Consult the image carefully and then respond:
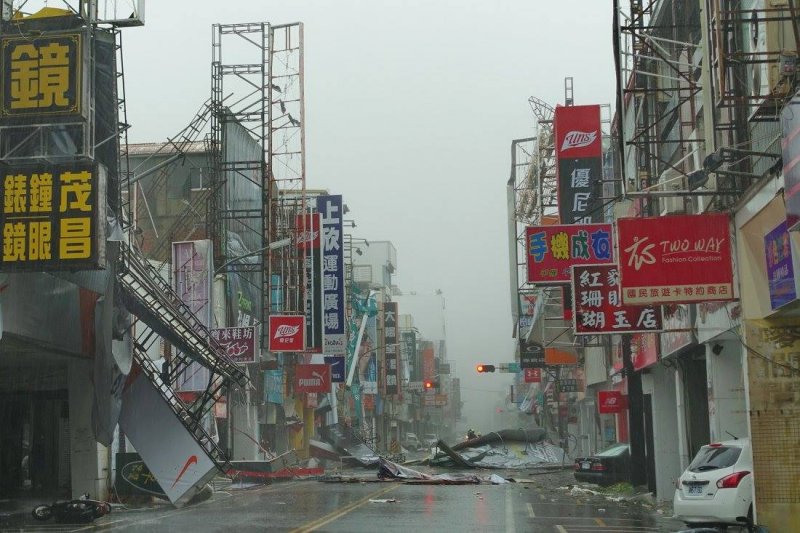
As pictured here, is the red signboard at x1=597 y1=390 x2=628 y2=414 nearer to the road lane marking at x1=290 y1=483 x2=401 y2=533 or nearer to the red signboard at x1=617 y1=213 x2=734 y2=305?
the road lane marking at x1=290 y1=483 x2=401 y2=533

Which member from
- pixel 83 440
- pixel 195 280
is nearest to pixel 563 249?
pixel 83 440

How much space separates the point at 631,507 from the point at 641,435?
6051mm

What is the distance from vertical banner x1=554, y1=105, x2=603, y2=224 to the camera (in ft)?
119

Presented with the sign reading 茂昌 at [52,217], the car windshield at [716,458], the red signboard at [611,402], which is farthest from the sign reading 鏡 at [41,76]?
the red signboard at [611,402]

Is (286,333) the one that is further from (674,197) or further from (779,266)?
(779,266)

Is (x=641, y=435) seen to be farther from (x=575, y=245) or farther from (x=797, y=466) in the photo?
(x=797, y=466)

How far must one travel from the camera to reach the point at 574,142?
121 ft

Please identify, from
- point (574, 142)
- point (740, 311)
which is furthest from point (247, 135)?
point (740, 311)

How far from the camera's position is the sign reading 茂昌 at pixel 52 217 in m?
17.8

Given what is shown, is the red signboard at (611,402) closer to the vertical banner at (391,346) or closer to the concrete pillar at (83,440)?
the concrete pillar at (83,440)

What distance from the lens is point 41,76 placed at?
18594mm

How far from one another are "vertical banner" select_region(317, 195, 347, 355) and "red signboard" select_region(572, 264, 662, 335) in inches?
1166

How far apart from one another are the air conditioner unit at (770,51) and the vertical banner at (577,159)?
19.5 meters

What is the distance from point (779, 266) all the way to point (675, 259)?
2354 millimetres
